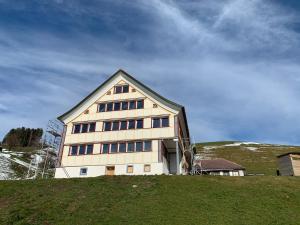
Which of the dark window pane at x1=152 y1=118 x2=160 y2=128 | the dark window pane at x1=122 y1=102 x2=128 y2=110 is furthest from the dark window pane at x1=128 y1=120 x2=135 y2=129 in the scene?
the dark window pane at x1=152 y1=118 x2=160 y2=128

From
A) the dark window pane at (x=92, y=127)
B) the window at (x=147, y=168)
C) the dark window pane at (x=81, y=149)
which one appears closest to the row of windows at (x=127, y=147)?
the window at (x=147, y=168)

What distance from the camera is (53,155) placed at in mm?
43156

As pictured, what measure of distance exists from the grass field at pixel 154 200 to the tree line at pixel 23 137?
117 metres

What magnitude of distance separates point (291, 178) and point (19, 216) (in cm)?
2823

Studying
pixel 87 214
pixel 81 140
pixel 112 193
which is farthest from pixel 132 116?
pixel 87 214

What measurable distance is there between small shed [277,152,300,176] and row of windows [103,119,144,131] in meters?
19.9

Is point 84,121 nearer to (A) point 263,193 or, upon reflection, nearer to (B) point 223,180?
(B) point 223,180

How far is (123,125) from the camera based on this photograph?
3991 centimetres

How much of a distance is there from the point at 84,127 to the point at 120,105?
6.29 m

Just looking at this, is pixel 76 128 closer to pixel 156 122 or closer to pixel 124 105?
pixel 124 105

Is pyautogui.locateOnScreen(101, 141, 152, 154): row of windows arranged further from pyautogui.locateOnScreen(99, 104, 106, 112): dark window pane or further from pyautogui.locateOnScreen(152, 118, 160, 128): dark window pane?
pyautogui.locateOnScreen(99, 104, 106, 112): dark window pane

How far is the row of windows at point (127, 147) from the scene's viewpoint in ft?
124

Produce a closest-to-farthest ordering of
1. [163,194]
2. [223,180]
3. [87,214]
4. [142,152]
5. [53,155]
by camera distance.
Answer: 1. [87,214]
2. [163,194]
3. [223,180]
4. [142,152]
5. [53,155]

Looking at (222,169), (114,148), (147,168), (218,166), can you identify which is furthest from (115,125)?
(218,166)
